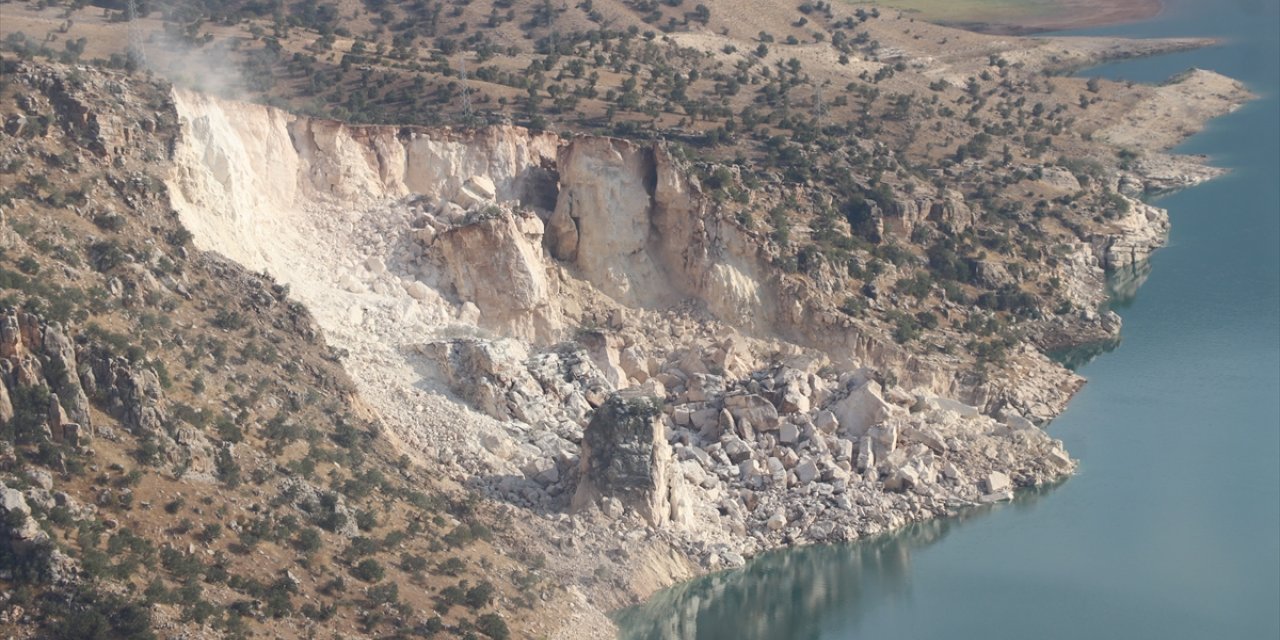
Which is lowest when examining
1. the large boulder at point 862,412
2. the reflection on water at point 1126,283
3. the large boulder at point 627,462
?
the reflection on water at point 1126,283

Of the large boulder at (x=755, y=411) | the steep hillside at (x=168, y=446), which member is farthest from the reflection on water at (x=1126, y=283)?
the steep hillside at (x=168, y=446)

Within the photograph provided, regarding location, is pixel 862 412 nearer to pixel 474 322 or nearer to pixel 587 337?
pixel 587 337

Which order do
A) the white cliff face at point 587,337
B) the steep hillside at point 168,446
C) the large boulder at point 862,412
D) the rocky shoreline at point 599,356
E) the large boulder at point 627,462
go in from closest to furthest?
the steep hillside at point 168,446 → the large boulder at point 627,462 → the rocky shoreline at point 599,356 → the white cliff face at point 587,337 → the large boulder at point 862,412

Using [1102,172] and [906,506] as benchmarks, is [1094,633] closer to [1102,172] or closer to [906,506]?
[906,506]

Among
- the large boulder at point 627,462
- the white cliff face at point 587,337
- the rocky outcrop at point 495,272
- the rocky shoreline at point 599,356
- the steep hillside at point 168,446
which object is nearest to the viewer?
the steep hillside at point 168,446

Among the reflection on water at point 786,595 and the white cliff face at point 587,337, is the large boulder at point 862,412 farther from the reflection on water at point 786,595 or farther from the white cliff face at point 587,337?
the reflection on water at point 786,595

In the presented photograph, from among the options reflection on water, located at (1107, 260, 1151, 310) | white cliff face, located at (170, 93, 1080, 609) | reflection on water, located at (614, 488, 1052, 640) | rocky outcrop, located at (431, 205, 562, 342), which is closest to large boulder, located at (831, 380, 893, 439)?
white cliff face, located at (170, 93, 1080, 609)

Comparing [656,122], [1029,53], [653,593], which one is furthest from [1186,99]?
[653,593]

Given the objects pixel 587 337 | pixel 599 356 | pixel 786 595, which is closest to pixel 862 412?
pixel 786 595

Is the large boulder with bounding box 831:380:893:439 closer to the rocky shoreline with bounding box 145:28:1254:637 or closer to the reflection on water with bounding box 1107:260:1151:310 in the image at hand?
the rocky shoreline with bounding box 145:28:1254:637
